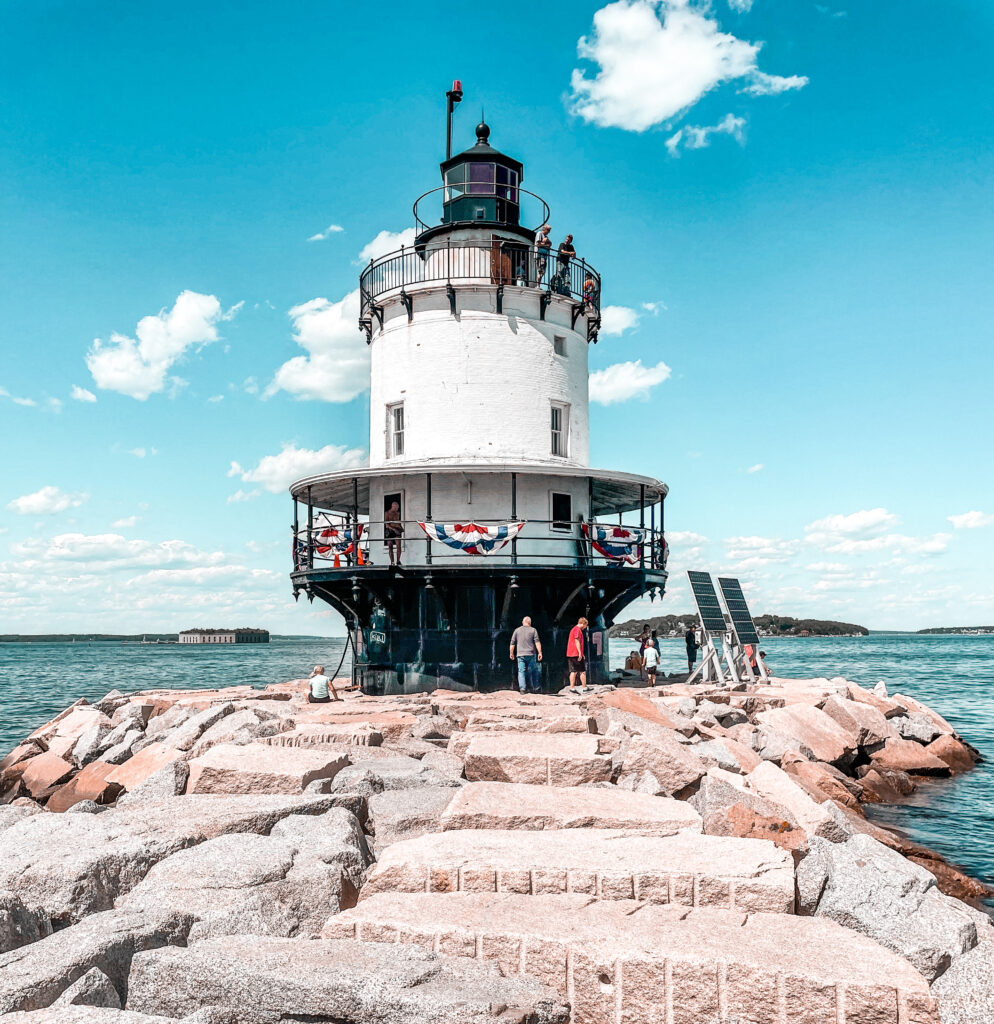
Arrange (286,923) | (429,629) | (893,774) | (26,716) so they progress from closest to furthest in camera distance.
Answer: (286,923) < (893,774) < (429,629) < (26,716)

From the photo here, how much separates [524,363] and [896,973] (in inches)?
701

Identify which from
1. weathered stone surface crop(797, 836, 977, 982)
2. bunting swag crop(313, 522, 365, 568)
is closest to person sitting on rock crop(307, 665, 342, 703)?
bunting swag crop(313, 522, 365, 568)

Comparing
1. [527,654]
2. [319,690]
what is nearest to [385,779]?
[319,690]

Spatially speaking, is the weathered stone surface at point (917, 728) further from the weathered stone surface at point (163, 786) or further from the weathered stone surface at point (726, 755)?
the weathered stone surface at point (163, 786)

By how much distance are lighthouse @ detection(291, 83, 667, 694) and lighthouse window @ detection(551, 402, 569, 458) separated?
3cm

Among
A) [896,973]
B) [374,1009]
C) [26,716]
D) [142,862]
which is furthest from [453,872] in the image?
[26,716]

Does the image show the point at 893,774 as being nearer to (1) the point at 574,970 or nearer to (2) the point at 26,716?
(1) the point at 574,970

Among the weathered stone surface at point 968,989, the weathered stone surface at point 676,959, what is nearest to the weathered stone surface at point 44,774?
the weathered stone surface at point 676,959

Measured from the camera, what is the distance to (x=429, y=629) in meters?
20.0

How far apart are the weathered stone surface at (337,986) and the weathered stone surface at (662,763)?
495cm

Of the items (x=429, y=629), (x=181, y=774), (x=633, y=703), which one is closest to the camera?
(x=181, y=774)

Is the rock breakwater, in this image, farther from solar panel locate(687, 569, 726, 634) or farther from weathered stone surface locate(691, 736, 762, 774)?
solar panel locate(687, 569, 726, 634)

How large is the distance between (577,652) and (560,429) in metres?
5.60

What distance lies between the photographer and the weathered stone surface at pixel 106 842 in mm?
6055
